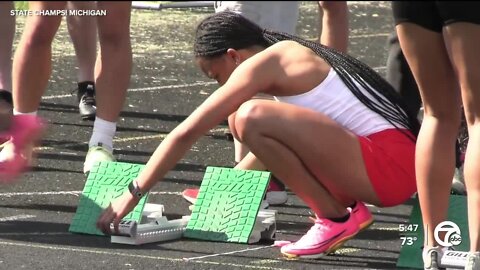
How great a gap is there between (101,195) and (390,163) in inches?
48.7

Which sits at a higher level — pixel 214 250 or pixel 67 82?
pixel 214 250

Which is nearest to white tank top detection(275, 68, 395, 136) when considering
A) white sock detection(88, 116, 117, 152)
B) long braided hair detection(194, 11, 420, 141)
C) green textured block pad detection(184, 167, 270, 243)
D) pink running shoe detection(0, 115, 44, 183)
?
long braided hair detection(194, 11, 420, 141)

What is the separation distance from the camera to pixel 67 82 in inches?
398

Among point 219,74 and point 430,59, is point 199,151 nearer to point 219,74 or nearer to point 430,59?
point 219,74

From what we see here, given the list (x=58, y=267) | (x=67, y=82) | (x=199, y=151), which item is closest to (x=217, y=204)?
(x=58, y=267)

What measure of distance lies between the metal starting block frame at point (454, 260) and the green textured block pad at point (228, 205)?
2.86 feet

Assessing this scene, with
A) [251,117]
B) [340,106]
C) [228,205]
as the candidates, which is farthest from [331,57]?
[228,205]

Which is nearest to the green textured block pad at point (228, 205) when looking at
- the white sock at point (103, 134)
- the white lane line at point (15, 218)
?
the white lane line at point (15, 218)

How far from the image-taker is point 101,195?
5840 millimetres

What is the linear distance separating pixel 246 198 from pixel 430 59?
1133mm

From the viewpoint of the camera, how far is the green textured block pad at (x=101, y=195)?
5.75m

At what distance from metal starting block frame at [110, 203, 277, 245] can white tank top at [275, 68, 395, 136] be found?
537 millimetres

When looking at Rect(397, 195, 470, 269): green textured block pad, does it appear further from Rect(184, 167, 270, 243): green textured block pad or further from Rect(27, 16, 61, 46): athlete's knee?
Rect(27, 16, 61, 46): athlete's knee

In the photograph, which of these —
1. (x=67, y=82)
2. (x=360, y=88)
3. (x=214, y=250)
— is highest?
(x=360, y=88)
